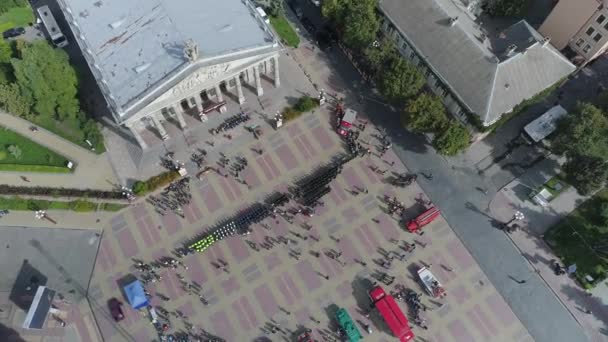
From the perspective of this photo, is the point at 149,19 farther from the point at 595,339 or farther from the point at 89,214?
the point at 595,339

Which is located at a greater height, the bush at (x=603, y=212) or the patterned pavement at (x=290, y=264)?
the patterned pavement at (x=290, y=264)

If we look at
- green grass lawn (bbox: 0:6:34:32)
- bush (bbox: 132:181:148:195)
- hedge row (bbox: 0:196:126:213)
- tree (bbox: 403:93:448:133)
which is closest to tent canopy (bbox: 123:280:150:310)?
hedge row (bbox: 0:196:126:213)

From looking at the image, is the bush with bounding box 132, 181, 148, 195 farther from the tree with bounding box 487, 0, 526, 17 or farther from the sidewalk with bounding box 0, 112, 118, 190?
the tree with bounding box 487, 0, 526, 17

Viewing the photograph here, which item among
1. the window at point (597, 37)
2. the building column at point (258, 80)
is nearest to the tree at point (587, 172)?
the window at point (597, 37)

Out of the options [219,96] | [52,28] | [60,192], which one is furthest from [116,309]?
[52,28]

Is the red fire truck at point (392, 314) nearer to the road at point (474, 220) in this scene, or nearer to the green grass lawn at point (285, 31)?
the road at point (474, 220)

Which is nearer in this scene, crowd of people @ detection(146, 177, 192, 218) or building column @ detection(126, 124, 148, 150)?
building column @ detection(126, 124, 148, 150)
